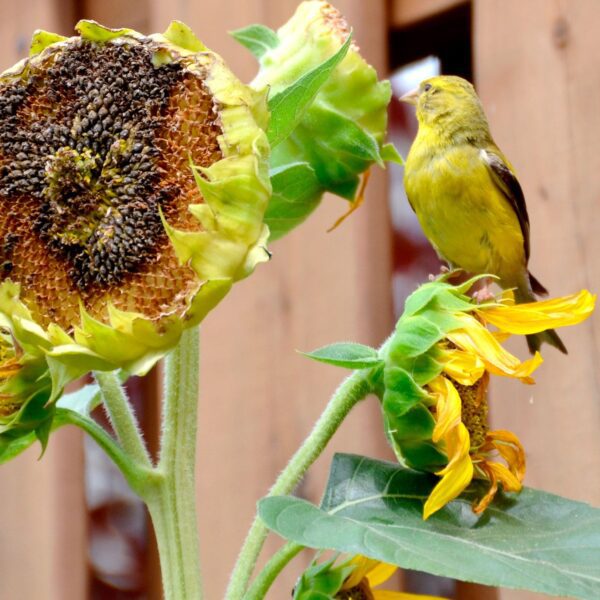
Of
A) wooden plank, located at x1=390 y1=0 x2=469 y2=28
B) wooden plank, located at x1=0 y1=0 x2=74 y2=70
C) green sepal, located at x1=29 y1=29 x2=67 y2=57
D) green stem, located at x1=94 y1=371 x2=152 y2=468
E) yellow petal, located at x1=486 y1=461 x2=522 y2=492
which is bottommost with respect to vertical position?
yellow petal, located at x1=486 y1=461 x2=522 y2=492

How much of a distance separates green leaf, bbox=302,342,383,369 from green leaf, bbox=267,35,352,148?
Answer: 0.38ft

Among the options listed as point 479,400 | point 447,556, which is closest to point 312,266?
point 479,400

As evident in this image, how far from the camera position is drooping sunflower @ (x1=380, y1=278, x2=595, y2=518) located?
1.95 feet

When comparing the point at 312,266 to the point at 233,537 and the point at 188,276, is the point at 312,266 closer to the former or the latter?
the point at 233,537

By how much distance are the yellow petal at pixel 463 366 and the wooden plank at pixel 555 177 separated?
0.83ft

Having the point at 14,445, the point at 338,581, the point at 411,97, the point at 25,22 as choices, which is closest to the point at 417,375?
the point at 338,581


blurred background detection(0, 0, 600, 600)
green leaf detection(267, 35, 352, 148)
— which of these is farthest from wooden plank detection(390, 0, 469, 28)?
green leaf detection(267, 35, 352, 148)

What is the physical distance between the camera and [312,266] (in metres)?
0.99

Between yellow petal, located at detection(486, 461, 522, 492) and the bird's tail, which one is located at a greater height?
the bird's tail

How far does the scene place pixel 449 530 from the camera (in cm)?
59

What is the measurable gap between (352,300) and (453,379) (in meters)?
0.34

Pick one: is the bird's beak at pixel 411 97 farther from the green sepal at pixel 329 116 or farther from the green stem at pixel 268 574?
the green stem at pixel 268 574

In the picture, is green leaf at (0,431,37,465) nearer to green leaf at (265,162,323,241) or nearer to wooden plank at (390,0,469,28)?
green leaf at (265,162,323,241)

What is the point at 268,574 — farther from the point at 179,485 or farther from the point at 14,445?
the point at 14,445
